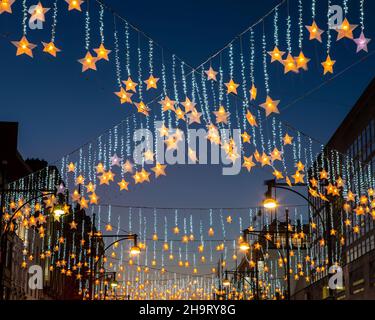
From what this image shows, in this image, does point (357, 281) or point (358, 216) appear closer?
point (357, 281)

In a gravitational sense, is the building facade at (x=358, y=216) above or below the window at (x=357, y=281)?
above

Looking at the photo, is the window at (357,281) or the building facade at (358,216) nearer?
the building facade at (358,216)

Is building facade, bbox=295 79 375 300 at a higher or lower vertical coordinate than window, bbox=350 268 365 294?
higher

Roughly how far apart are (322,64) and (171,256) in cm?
3144

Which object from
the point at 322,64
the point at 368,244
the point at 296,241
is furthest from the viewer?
the point at 296,241

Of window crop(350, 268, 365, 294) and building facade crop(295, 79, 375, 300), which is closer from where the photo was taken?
building facade crop(295, 79, 375, 300)

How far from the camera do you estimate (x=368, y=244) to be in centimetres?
5219

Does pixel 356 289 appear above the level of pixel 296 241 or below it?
below

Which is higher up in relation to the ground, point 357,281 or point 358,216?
point 358,216
